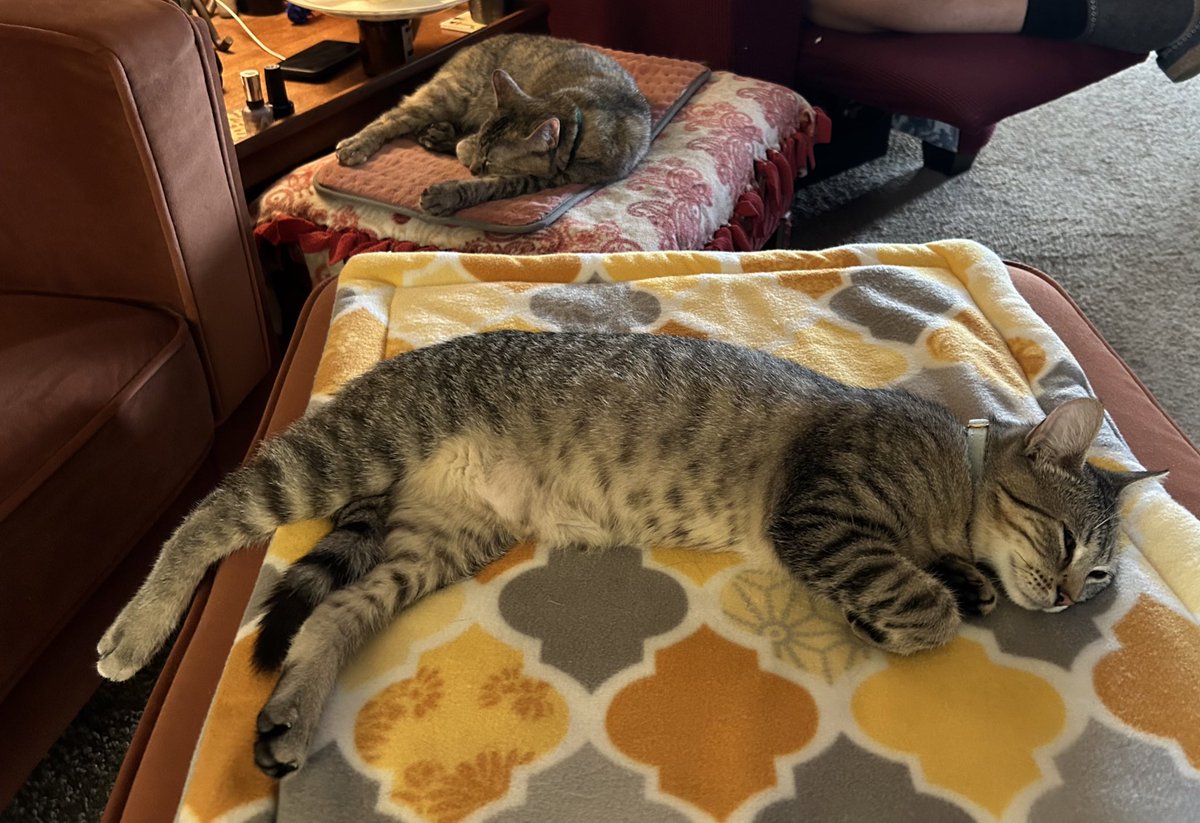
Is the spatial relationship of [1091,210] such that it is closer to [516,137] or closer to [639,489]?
[516,137]

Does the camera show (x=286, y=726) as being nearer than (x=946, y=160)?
Yes

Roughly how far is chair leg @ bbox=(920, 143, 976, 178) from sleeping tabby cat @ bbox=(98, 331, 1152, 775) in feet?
6.85

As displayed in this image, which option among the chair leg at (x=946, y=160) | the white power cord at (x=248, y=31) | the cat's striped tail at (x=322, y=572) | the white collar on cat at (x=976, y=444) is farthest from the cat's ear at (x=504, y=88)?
the chair leg at (x=946, y=160)

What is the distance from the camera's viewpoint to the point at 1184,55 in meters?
2.55

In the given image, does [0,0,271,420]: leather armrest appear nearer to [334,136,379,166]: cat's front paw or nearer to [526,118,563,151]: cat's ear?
[334,136,379,166]: cat's front paw

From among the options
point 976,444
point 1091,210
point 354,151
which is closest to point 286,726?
point 976,444

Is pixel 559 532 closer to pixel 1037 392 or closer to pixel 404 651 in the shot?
pixel 404 651

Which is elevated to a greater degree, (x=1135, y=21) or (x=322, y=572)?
(x=1135, y=21)

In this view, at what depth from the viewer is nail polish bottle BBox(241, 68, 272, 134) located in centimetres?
204

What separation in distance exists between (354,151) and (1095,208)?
7.70 feet

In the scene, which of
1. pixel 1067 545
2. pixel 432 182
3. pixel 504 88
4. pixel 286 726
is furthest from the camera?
pixel 504 88

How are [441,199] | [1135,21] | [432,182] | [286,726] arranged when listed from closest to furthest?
[286,726] < [441,199] < [432,182] < [1135,21]

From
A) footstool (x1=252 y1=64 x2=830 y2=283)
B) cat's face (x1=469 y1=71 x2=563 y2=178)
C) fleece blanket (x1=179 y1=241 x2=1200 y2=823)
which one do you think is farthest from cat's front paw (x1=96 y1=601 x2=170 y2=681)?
cat's face (x1=469 y1=71 x2=563 y2=178)

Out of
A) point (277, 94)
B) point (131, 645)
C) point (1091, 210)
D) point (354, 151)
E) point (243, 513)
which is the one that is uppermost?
point (277, 94)
